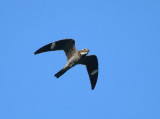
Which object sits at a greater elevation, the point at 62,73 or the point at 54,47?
the point at 54,47

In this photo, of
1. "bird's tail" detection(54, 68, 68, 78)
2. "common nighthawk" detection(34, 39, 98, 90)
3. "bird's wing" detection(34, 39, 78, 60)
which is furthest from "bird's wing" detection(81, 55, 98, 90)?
"bird's tail" detection(54, 68, 68, 78)

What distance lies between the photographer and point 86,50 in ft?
85.1

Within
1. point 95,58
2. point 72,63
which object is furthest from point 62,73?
point 95,58

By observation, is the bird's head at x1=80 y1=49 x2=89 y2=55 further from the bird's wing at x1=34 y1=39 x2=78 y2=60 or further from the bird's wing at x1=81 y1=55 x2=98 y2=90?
the bird's wing at x1=81 y1=55 x2=98 y2=90

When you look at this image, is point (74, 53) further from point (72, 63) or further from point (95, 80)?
point (95, 80)

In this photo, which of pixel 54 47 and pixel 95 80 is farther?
pixel 95 80

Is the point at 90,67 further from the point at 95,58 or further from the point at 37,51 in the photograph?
the point at 37,51

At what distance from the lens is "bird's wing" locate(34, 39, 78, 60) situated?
2612 cm

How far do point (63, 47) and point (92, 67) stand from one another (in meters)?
2.56

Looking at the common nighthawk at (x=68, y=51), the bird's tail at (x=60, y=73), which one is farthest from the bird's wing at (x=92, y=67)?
the bird's tail at (x=60, y=73)

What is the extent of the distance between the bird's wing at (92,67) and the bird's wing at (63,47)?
1396 mm

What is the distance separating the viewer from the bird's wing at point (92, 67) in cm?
2758

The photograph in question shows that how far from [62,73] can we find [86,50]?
6.09 feet

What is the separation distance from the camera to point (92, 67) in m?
28.1
